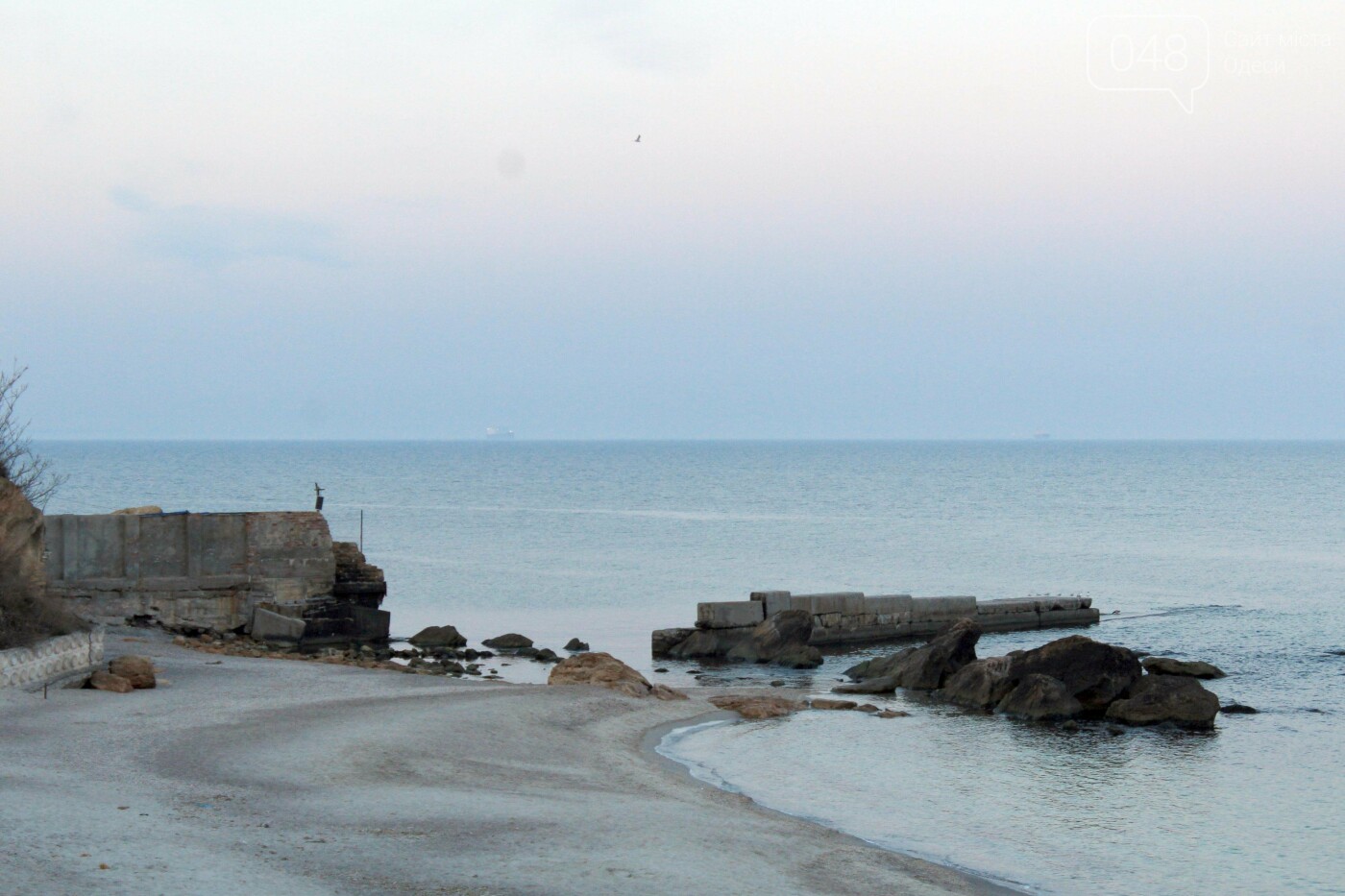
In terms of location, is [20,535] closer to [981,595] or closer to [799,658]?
[799,658]

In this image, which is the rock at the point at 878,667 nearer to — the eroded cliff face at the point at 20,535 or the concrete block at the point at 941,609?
the concrete block at the point at 941,609

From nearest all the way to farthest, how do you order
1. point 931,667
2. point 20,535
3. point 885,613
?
point 20,535 → point 931,667 → point 885,613

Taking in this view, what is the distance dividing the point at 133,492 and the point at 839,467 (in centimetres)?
10541

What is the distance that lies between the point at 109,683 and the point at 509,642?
A: 15491 mm

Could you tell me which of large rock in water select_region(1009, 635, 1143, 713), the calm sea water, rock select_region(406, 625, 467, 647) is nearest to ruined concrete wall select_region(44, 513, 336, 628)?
rock select_region(406, 625, 467, 647)

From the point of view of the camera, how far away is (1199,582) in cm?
5203

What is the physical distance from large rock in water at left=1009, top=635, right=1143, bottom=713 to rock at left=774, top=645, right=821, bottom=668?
7.26m

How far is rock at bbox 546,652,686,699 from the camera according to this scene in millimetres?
24578

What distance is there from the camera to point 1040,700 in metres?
24.3

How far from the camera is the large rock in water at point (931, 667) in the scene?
27.5 metres

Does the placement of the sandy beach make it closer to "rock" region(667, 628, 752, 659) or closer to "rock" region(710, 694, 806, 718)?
"rock" region(710, 694, 806, 718)

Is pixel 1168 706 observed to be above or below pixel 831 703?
above

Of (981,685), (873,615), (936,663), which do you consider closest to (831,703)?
(981,685)

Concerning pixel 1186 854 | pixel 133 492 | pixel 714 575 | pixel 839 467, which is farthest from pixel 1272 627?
pixel 839 467
